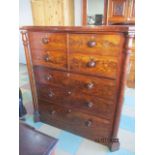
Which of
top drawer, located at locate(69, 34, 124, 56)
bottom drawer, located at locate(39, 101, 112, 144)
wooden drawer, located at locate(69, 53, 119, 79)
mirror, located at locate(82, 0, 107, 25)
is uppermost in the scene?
mirror, located at locate(82, 0, 107, 25)

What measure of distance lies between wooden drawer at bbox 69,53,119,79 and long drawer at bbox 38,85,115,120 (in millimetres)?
237

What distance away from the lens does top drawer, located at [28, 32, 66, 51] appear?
3.84 feet

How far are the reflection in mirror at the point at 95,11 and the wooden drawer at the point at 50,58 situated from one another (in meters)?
1.40

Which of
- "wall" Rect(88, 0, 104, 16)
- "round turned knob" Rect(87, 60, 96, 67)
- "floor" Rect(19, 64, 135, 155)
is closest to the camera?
"round turned knob" Rect(87, 60, 96, 67)

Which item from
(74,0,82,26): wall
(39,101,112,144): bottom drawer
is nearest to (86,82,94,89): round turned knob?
(39,101,112,144): bottom drawer

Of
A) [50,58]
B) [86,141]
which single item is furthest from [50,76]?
[86,141]

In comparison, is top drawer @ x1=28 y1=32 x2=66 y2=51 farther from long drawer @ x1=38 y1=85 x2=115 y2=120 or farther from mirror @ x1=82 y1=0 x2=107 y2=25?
mirror @ x1=82 y1=0 x2=107 y2=25

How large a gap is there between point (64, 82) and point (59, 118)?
44 centimetres

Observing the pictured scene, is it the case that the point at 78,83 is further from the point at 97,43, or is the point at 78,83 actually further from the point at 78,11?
the point at 78,11

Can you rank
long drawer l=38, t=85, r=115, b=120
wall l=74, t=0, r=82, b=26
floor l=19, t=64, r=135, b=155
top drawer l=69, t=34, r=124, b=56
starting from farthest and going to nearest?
wall l=74, t=0, r=82, b=26 → floor l=19, t=64, r=135, b=155 → long drawer l=38, t=85, r=115, b=120 → top drawer l=69, t=34, r=124, b=56

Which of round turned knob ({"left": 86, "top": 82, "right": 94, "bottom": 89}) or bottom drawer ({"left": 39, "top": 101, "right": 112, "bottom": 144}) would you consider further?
bottom drawer ({"left": 39, "top": 101, "right": 112, "bottom": 144})
